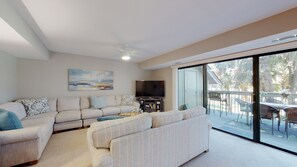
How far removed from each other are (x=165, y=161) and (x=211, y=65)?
10.4 feet

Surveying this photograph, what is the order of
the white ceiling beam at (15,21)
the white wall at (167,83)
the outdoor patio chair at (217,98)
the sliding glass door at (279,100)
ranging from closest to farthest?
the white ceiling beam at (15,21) → the sliding glass door at (279,100) → the outdoor patio chair at (217,98) → the white wall at (167,83)

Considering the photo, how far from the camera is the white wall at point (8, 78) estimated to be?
9.56 feet

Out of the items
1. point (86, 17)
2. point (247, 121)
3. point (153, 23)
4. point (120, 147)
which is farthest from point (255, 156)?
point (86, 17)

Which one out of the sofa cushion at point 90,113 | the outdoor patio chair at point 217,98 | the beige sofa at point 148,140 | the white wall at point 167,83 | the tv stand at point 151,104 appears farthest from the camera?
the tv stand at point 151,104

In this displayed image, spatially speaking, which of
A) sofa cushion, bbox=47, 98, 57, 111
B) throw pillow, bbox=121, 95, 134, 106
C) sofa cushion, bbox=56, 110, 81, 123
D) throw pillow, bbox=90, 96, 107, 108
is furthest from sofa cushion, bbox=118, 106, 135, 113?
sofa cushion, bbox=47, 98, 57, 111

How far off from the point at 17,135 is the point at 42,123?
811mm

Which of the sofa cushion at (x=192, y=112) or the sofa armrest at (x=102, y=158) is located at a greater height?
the sofa cushion at (x=192, y=112)

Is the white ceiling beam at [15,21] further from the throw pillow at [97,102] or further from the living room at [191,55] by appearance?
the throw pillow at [97,102]

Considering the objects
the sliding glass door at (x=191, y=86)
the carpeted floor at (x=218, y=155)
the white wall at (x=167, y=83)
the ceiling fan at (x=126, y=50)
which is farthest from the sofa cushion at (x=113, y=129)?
the white wall at (x=167, y=83)

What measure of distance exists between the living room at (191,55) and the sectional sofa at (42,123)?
0.27 feet

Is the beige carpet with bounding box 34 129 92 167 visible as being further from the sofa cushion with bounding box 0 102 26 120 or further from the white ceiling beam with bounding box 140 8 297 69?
the white ceiling beam with bounding box 140 8 297 69

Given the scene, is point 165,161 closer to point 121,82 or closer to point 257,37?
point 257,37

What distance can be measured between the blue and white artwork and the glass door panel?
357 cm

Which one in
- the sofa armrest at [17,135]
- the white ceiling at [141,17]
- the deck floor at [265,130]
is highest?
the white ceiling at [141,17]
